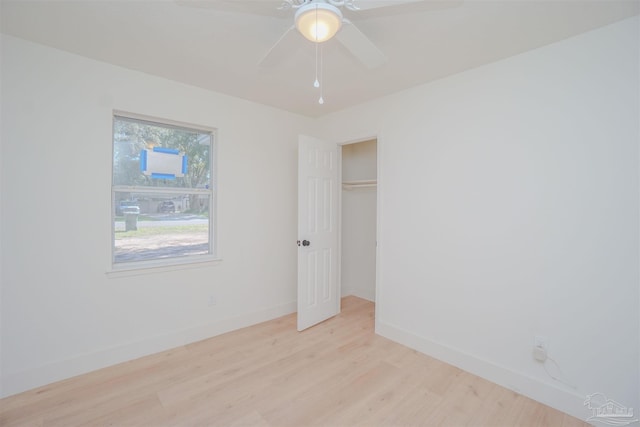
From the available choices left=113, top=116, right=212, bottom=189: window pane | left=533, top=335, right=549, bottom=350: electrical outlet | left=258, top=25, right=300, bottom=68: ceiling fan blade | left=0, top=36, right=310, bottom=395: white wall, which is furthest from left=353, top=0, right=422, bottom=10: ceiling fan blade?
left=533, top=335, right=549, bottom=350: electrical outlet

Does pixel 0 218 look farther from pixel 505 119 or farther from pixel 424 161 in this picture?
pixel 505 119

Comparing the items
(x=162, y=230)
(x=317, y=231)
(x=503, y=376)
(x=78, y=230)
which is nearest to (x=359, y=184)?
(x=317, y=231)

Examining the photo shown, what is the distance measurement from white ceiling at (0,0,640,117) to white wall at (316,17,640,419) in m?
0.28

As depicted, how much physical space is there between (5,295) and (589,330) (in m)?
3.89

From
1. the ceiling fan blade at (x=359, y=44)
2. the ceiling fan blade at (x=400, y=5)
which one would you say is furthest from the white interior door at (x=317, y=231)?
the ceiling fan blade at (x=400, y=5)

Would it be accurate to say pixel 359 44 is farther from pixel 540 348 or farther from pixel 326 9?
pixel 540 348

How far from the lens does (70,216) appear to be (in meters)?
2.21

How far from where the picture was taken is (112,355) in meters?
2.37

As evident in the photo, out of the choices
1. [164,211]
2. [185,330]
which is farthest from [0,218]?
[185,330]

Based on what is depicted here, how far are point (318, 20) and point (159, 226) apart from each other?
2.29 m

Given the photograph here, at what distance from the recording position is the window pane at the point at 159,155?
252 cm

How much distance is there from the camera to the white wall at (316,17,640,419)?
1764 millimetres

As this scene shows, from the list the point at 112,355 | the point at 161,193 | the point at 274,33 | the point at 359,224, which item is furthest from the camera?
the point at 359,224

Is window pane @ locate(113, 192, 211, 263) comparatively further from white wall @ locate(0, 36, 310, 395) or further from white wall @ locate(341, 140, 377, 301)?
white wall @ locate(341, 140, 377, 301)
